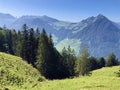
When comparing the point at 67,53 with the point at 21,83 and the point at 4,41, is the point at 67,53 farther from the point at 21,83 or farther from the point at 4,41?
the point at 21,83

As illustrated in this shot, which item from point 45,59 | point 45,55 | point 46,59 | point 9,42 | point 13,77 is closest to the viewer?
point 13,77

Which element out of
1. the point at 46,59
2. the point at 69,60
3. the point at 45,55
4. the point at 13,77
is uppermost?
the point at 13,77

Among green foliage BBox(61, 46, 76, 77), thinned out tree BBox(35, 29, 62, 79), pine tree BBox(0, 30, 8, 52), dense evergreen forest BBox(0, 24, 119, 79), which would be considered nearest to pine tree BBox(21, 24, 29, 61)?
dense evergreen forest BBox(0, 24, 119, 79)

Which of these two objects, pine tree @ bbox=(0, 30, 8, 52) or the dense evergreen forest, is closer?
the dense evergreen forest

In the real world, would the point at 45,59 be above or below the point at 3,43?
below

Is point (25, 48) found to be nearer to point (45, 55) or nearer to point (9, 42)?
point (45, 55)

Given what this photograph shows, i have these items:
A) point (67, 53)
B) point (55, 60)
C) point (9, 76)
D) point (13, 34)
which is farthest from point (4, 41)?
point (9, 76)

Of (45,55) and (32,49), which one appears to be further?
(32,49)

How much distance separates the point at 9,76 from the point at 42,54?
180 feet

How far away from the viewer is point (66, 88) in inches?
1348

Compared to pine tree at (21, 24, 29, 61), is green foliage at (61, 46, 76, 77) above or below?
below

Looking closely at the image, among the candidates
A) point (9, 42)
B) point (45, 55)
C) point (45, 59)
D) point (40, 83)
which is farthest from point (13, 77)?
point (9, 42)

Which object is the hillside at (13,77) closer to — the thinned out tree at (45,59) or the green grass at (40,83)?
the green grass at (40,83)

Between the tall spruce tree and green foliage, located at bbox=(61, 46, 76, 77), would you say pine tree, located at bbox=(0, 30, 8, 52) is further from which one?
the tall spruce tree
